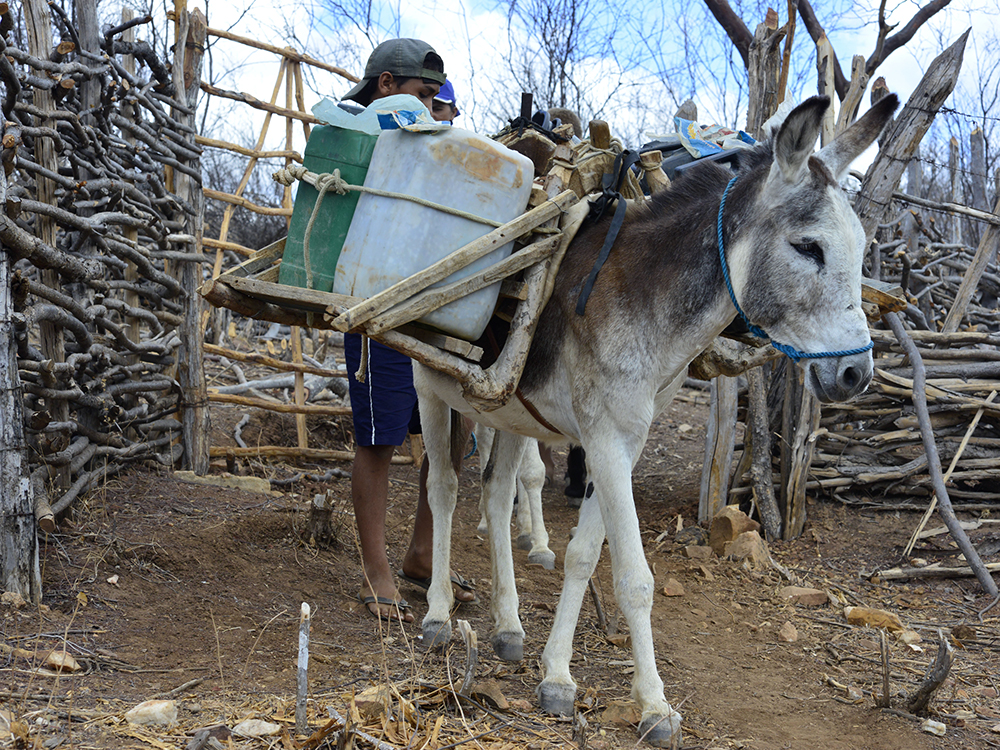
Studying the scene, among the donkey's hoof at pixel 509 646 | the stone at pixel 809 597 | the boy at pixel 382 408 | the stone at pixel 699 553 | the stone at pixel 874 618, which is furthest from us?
the stone at pixel 699 553

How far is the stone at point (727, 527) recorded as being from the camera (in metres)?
5.38

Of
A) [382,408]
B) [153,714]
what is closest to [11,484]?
[153,714]

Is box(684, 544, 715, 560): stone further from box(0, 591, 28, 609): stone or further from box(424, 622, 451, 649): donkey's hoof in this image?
box(0, 591, 28, 609): stone

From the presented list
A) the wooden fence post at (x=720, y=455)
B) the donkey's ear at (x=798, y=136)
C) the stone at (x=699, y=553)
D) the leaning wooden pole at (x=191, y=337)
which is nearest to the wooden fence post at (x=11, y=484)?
the leaning wooden pole at (x=191, y=337)

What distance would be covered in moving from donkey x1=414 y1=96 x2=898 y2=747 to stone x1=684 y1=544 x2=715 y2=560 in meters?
2.25

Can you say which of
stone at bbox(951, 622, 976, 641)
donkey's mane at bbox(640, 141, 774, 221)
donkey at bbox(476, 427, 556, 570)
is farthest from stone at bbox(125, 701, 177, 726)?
stone at bbox(951, 622, 976, 641)

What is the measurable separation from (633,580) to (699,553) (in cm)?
262

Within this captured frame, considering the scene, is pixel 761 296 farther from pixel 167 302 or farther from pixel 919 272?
pixel 919 272

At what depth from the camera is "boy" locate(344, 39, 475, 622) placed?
3961mm

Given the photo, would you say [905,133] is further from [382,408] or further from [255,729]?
A: [255,729]

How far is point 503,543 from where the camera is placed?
3.74 meters

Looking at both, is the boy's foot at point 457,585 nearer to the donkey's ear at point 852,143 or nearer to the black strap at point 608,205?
the black strap at point 608,205

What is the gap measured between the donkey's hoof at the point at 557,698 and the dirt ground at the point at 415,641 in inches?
2.9

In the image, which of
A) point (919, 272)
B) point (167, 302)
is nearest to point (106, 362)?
point (167, 302)
